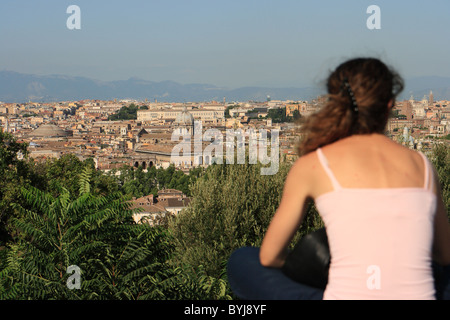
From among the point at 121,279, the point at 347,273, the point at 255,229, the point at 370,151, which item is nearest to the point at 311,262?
the point at 347,273

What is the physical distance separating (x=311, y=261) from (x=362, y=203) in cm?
13

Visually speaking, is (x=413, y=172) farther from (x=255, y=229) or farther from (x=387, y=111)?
(x=255, y=229)

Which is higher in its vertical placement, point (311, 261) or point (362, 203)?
point (362, 203)

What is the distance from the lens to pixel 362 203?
957 millimetres

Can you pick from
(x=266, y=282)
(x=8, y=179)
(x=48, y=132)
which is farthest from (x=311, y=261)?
(x=48, y=132)

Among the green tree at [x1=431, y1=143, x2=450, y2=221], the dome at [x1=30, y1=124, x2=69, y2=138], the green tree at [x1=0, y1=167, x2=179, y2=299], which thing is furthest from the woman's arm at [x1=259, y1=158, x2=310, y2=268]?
the dome at [x1=30, y1=124, x2=69, y2=138]

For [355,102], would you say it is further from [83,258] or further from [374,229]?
[83,258]

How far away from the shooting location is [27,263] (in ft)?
7.56

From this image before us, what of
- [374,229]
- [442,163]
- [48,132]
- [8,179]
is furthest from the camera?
[48,132]

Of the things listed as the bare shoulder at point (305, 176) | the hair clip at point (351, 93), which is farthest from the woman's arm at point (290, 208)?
the hair clip at point (351, 93)

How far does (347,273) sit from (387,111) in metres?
0.29

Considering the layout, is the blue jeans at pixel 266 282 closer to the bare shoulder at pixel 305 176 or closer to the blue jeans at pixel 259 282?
the blue jeans at pixel 259 282

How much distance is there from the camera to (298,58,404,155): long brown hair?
3.37 feet
